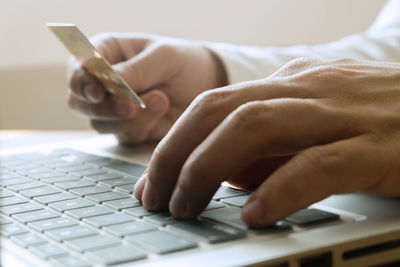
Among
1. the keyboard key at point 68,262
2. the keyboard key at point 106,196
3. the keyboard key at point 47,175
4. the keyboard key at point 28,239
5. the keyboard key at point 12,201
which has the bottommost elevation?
the keyboard key at point 47,175

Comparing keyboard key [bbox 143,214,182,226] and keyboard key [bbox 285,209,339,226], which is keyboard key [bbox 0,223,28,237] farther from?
keyboard key [bbox 285,209,339,226]

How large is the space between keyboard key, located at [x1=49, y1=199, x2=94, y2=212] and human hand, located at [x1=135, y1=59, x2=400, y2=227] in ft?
0.19

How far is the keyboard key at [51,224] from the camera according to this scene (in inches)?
16.3

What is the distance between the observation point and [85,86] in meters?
0.84

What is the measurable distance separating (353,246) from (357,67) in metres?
0.21

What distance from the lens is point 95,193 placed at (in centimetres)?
52

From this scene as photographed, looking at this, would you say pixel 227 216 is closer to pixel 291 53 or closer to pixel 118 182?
pixel 118 182

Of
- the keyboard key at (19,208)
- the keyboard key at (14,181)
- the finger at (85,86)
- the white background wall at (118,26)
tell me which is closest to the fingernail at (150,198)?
the keyboard key at (19,208)

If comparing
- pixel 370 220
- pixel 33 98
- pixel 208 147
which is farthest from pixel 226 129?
pixel 33 98

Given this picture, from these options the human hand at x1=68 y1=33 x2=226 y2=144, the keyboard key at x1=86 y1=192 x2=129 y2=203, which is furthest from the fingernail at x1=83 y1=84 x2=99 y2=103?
the keyboard key at x1=86 y1=192 x2=129 y2=203

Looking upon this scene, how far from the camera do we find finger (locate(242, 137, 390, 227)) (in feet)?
1.22

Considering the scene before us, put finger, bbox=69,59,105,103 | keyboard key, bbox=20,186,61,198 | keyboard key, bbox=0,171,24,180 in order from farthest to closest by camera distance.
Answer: finger, bbox=69,59,105,103 < keyboard key, bbox=0,171,24,180 < keyboard key, bbox=20,186,61,198

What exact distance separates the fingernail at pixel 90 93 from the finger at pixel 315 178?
501mm

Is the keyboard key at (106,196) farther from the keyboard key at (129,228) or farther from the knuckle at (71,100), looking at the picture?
the knuckle at (71,100)
